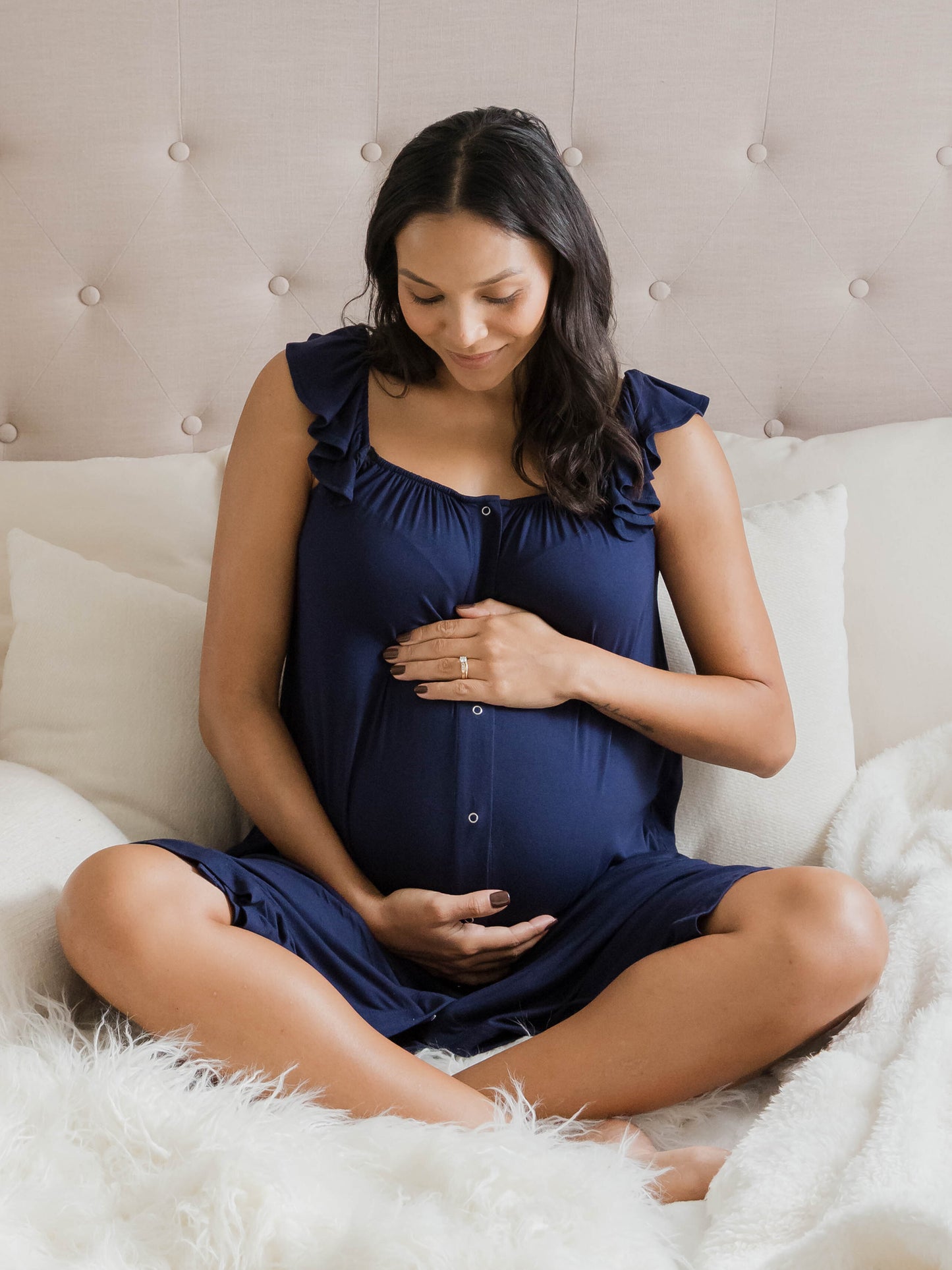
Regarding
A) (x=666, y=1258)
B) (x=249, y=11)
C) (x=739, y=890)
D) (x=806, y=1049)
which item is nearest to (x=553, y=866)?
(x=739, y=890)

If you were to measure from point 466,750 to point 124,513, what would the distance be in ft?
2.30

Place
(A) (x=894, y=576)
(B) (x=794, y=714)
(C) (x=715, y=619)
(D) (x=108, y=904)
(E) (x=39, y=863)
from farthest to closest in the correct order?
(A) (x=894, y=576)
(B) (x=794, y=714)
(C) (x=715, y=619)
(E) (x=39, y=863)
(D) (x=108, y=904)

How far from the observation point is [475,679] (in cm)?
A: 121

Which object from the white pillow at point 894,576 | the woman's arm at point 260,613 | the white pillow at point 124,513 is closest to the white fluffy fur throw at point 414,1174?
the woman's arm at point 260,613

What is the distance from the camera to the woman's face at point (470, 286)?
114cm

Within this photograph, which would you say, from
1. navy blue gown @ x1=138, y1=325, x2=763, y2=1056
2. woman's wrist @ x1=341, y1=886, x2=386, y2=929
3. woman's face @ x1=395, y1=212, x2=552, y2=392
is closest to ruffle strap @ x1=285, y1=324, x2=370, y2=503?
navy blue gown @ x1=138, y1=325, x2=763, y2=1056

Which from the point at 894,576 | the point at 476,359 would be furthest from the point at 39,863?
the point at 894,576

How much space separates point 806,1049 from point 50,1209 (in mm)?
728

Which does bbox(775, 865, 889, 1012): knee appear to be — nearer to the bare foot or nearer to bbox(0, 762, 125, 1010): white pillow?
the bare foot

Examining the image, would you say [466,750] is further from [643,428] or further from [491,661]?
[643,428]

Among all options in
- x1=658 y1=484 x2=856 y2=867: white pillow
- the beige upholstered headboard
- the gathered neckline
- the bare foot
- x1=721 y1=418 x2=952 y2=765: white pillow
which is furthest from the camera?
the beige upholstered headboard

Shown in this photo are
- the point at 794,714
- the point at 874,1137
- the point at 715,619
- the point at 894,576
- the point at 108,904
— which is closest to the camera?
the point at 874,1137

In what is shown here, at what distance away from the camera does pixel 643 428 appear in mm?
1348

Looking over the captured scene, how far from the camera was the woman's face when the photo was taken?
3.73ft
